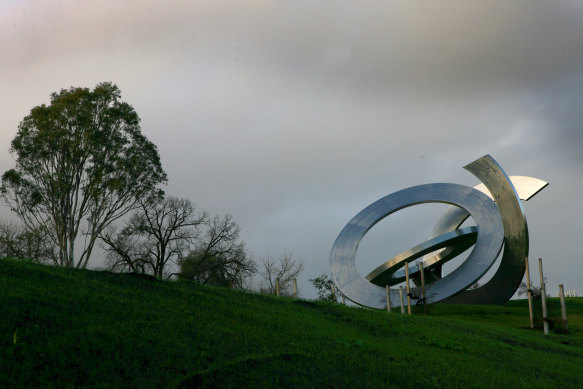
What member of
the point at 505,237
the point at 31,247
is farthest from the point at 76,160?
the point at 505,237

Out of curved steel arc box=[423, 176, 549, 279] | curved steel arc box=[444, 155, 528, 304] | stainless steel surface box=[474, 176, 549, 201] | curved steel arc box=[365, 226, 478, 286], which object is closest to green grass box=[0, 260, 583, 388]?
curved steel arc box=[365, 226, 478, 286]

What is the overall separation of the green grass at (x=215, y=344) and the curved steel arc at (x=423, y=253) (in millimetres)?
11516

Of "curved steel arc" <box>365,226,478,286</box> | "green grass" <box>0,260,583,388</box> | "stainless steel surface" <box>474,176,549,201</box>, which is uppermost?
"stainless steel surface" <box>474,176,549,201</box>

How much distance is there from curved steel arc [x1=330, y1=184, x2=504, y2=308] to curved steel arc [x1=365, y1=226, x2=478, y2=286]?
68 centimetres

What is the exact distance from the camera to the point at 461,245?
28.0m

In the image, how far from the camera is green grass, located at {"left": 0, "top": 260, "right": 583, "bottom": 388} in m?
6.48

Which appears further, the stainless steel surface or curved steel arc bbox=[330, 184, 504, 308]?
the stainless steel surface

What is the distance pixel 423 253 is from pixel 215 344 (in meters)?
18.6

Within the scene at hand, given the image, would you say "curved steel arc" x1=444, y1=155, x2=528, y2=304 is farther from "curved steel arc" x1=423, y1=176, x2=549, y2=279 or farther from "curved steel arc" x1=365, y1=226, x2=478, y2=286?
"curved steel arc" x1=365, y1=226, x2=478, y2=286

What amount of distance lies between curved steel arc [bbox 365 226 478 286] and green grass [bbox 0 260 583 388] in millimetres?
11516

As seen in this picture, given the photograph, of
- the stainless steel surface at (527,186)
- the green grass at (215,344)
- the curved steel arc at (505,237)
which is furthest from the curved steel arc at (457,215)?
the green grass at (215,344)

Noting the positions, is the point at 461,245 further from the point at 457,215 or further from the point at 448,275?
the point at 457,215

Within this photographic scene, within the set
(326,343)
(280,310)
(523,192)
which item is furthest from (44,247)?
(523,192)

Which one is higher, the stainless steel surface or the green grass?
the stainless steel surface
